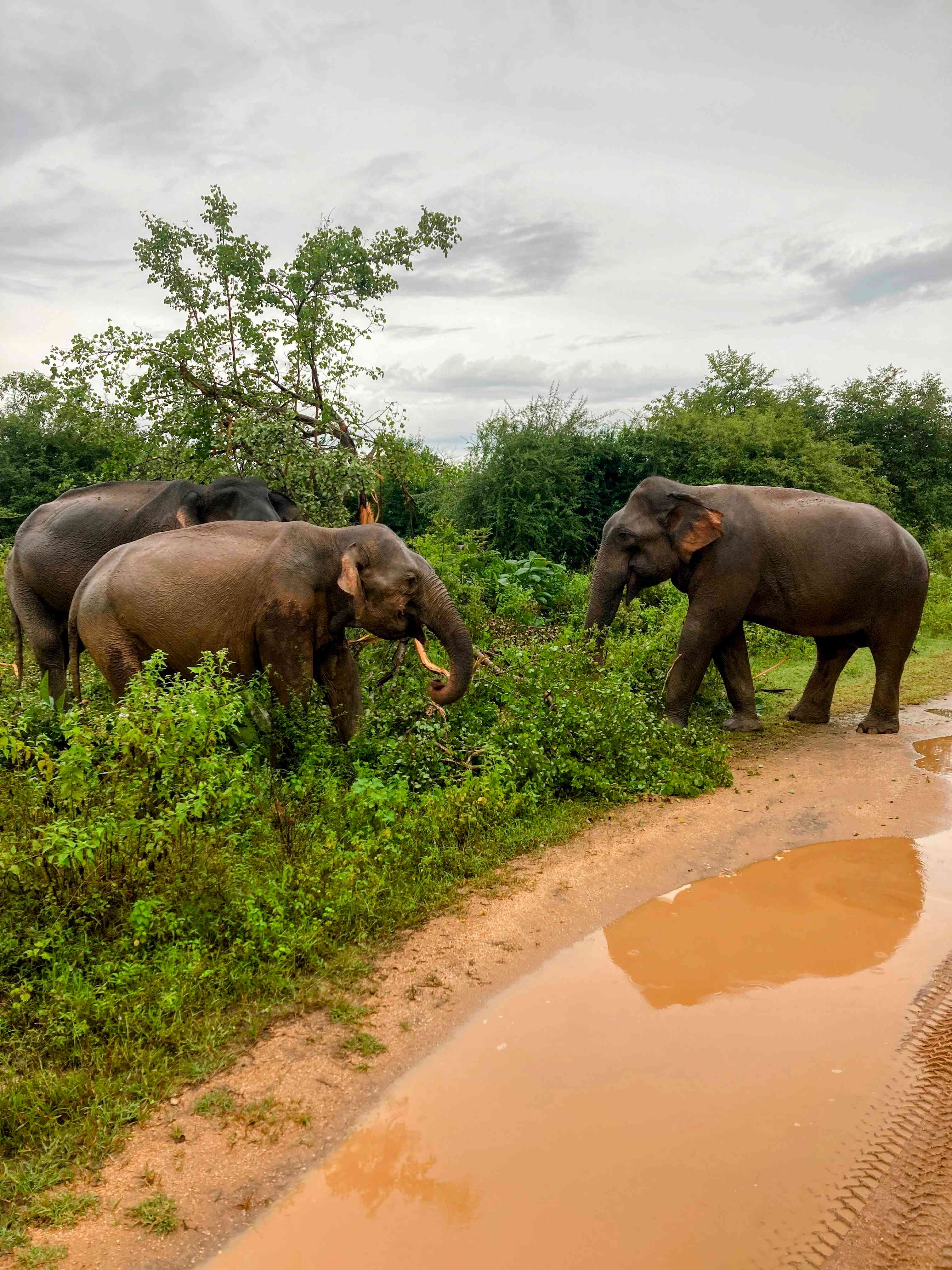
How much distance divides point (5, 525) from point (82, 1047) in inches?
808

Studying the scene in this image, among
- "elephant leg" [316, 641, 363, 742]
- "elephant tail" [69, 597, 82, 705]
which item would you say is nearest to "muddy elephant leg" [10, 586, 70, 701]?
"elephant tail" [69, 597, 82, 705]

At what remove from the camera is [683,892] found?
5.52 meters

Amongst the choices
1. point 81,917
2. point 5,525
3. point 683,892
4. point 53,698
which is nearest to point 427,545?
point 53,698

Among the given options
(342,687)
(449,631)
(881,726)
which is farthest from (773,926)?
(881,726)

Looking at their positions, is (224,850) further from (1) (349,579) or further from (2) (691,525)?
(2) (691,525)

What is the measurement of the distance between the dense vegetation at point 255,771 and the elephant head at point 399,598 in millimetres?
638

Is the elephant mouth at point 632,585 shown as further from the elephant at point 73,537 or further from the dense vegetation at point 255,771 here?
the elephant at point 73,537

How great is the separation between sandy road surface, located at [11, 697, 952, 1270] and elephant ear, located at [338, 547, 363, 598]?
226cm

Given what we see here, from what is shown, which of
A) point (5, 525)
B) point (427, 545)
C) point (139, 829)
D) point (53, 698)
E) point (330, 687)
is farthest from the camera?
point (5, 525)

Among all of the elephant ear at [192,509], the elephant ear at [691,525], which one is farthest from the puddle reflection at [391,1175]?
the elephant ear at [192,509]

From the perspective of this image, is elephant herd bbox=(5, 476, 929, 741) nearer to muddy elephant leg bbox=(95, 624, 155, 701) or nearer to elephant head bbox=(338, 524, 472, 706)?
elephant head bbox=(338, 524, 472, 706)

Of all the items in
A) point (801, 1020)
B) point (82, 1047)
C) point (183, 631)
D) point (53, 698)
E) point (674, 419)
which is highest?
point (674, 419)

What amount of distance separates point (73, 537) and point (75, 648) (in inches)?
98.5

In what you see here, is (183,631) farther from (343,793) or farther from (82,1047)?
(82,1047)
